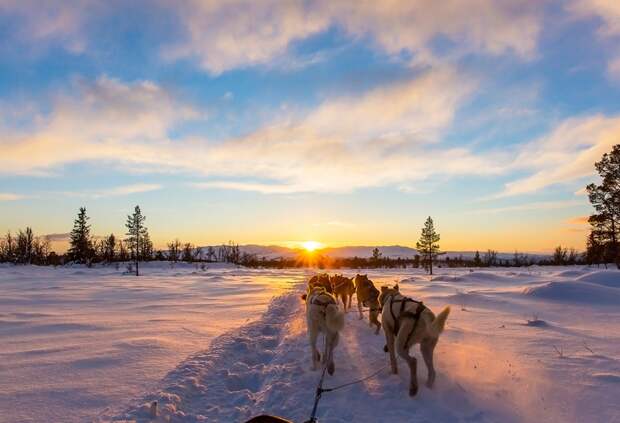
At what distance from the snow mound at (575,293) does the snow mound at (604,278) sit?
15.7 feet

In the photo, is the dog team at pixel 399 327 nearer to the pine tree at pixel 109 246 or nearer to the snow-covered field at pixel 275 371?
the snow-covered field at pixel 275 371

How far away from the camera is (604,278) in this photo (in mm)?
20469

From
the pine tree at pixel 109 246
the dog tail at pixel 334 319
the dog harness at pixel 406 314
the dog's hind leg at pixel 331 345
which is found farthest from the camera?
the pine tree at pixel 109 246

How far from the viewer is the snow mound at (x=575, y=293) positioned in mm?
14516

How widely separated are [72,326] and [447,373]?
862 cm

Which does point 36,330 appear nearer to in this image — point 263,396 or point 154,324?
point 154,324

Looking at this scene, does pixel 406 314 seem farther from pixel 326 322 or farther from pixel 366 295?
pixel 366 295

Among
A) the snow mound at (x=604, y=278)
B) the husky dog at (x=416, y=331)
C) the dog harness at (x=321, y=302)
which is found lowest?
the snow mound at (x=604, y=278)

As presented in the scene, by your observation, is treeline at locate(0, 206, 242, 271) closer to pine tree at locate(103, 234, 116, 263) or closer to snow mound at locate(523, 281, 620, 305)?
pine tree at locate(103, 234, 116, 263)

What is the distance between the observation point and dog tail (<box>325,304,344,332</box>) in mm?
5809

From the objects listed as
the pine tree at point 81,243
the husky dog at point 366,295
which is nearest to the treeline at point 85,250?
the pine tree at point 81,243

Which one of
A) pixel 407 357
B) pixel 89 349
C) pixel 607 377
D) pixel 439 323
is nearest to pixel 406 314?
pixel 439 323

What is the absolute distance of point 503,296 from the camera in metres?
16.3

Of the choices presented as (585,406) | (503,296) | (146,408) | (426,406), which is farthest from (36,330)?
(503,296)
